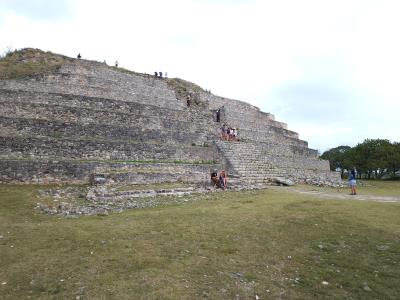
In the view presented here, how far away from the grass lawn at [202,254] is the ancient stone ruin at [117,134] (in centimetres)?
576

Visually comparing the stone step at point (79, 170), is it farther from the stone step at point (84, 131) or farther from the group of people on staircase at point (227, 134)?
the group of people on staircase at point (227, 134)

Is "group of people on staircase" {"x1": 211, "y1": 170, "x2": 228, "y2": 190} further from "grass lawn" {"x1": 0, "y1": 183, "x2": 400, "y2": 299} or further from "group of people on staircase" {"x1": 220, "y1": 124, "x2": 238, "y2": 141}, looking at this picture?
"group of people on staircase" {"x1": 220, "y1": 124, "x2": 238, "y2": 141}

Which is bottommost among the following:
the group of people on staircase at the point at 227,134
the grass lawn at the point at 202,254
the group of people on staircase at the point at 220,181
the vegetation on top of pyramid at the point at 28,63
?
the grass lawn at the point at 202,254

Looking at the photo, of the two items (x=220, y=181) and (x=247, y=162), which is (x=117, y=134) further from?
(x=247, y=162)

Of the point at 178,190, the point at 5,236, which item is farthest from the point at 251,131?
the point at 5,236

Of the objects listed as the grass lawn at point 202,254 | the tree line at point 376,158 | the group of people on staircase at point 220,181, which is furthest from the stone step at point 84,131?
the tree line at point 376,158

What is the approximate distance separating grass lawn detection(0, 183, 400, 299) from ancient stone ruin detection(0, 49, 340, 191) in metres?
5.76

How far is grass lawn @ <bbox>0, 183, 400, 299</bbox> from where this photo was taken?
521cm

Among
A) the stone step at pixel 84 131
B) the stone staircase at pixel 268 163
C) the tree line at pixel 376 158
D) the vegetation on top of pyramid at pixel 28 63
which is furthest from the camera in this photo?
the tree line at pixel 376 158

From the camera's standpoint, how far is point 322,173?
88.7 feet

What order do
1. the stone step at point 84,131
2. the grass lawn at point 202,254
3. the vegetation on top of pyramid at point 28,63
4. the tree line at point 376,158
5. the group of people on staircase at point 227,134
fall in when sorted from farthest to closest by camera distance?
1. the tree line at point 376,158
2. the group of people on staircase at point 227,134
3. the vegetation on top of pyramid at point 28,63
4. the stone step at point 84,131
5. the grass lawn at point 202,254

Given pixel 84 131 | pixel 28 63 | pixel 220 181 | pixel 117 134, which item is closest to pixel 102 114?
pixel 117 134

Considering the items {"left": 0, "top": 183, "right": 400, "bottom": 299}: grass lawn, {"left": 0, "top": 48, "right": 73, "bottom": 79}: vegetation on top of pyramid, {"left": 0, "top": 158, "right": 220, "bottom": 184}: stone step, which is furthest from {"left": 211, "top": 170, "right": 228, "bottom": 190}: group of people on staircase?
{"left": 0, "top": 48, "right": 73, "bottom": 79}: vegetation on top of pyramid

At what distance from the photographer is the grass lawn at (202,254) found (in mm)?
5207
